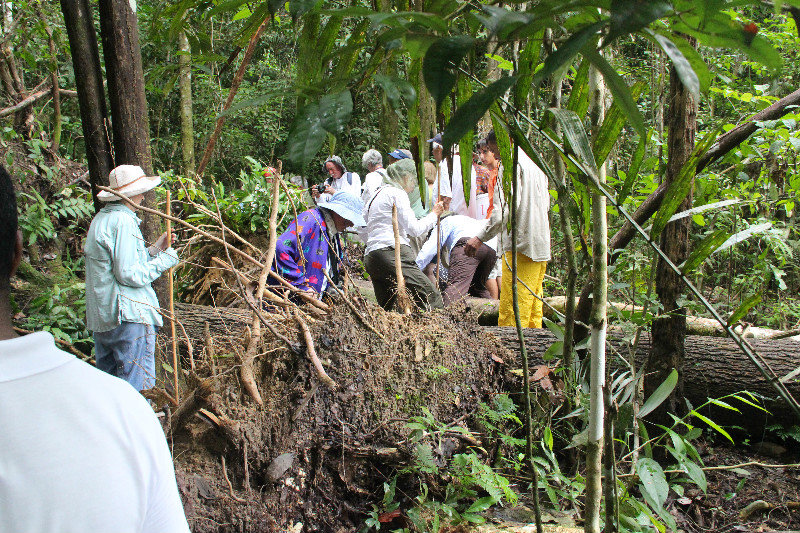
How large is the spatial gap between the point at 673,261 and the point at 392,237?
8.14 ft

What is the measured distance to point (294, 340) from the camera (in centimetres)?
351

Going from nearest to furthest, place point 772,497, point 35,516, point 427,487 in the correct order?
1. point 35,516
2. point 427,487
3. point 772,497

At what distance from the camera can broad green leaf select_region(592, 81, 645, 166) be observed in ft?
5.53

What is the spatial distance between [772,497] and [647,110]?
734cm

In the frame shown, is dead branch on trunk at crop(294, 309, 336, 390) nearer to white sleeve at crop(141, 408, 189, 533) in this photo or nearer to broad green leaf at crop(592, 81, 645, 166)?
broad green leaf at crop(592, 81, 645, 166)

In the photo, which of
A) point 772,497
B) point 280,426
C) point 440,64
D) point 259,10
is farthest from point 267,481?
point 772,497

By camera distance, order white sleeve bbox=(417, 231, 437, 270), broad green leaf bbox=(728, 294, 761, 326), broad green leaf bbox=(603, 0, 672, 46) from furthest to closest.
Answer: white sleeve bbox=(417, 231, 437, 270)
broad green leaf bbox=(728, 294, 761, 326)
broad green leaf bbox=(603, 0, 672, 46)

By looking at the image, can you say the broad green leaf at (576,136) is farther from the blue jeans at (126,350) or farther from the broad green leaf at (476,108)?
the blue jeans at (126,350)

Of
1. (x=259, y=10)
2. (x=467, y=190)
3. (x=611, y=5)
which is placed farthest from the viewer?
(x=467, y=190)

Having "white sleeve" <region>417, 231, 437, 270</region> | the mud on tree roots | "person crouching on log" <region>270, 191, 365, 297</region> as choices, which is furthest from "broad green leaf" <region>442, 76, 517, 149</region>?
"white sleeve" <region>417, 231, 437, 270</region>

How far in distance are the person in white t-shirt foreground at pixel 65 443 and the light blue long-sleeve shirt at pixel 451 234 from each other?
17.5 ft

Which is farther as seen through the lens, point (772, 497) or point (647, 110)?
point (647, 110)

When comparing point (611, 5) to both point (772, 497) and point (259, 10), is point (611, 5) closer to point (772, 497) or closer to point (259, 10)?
point (259, 10)

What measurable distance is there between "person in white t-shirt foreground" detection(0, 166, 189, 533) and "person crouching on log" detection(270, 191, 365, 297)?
3985 mm
